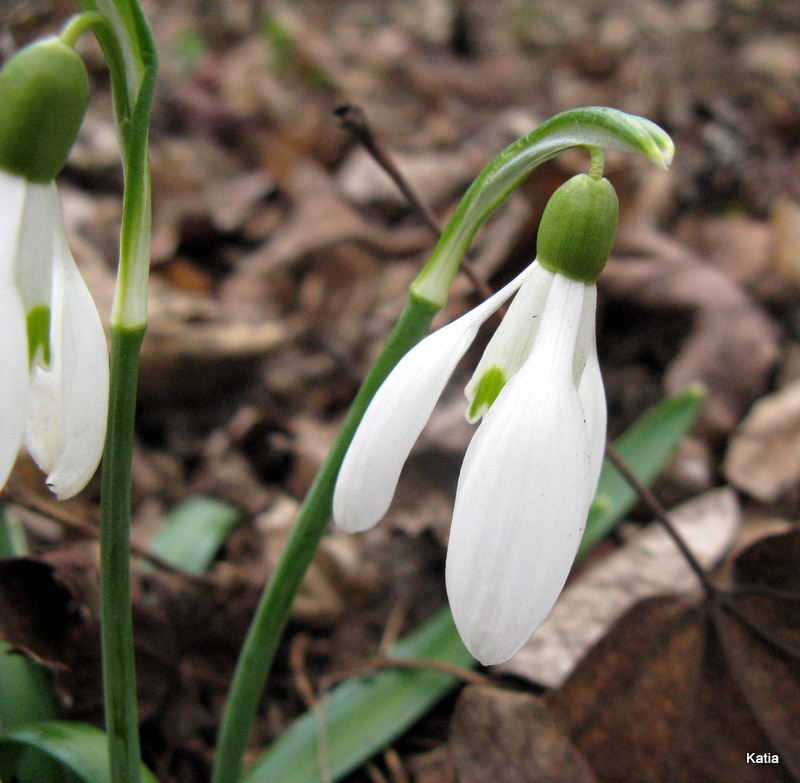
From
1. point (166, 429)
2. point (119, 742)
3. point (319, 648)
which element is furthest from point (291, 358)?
point (119, 742)

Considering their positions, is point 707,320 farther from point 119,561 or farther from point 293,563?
point 119,561

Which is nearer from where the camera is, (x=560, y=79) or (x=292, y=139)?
(x=292, y=139)

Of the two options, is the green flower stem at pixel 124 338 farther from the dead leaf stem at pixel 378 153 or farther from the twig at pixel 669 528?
the twig at pixel 669 528

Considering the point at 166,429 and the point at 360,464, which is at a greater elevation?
the point at 360,464

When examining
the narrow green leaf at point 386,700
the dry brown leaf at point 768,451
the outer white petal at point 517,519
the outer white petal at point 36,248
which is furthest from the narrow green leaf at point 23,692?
the dry brown leaf at point 768,451

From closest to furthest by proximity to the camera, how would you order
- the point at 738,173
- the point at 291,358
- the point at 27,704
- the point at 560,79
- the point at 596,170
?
1. the point at 596,170
2. the point at 27,704
3. the point at 291,358
4. the point at 738,173
5. the point at 560,79

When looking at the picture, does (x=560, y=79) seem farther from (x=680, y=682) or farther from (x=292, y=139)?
(x=680, y=682)

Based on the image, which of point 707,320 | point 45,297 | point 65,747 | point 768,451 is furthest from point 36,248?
point 707,320

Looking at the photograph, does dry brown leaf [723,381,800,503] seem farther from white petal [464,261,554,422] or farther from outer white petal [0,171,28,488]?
outer white petal [0,171,28,488]

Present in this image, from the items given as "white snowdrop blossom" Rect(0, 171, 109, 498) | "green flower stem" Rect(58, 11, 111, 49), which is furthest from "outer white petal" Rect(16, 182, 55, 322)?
"green flower stem" Rect(58, 11, 111, 49)
